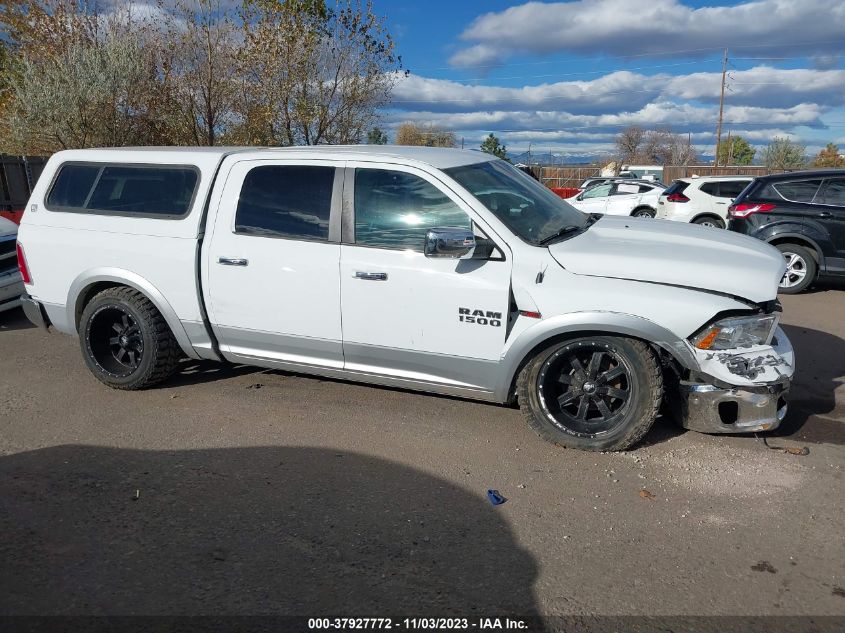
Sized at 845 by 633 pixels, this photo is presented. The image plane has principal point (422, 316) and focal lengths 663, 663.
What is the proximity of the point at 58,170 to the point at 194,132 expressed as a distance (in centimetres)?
1314

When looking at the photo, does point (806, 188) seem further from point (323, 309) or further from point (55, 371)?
point (55, 371)

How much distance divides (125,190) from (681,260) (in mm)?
4208

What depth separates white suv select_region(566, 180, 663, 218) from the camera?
17812 millimetres

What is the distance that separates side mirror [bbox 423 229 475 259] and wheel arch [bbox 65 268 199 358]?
2.26 metres

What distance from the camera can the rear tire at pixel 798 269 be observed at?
29.5 ft

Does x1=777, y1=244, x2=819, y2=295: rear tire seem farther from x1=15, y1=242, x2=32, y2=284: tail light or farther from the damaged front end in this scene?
x1=15, y1=242, x2=32, y2=284: tail light

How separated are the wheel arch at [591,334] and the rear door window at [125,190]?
8.90 ft

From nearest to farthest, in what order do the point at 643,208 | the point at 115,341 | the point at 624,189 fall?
1. the point at 115,341
2. the point at 643,208
3. the point at 624,189

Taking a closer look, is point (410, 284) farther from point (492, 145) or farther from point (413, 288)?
point (492, 145)

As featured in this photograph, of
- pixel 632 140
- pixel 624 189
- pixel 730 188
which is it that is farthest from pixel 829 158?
pixel 730 188

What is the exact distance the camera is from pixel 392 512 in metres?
3.54

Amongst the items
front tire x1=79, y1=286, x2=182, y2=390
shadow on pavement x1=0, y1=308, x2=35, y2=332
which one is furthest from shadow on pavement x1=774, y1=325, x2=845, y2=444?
shadow on pavement x1=0, y1=308, x2=35, y2=332

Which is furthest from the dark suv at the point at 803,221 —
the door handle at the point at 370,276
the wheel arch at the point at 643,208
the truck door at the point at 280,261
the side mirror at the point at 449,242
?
the wheel arch at the point at 643,208

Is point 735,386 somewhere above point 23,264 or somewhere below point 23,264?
below
